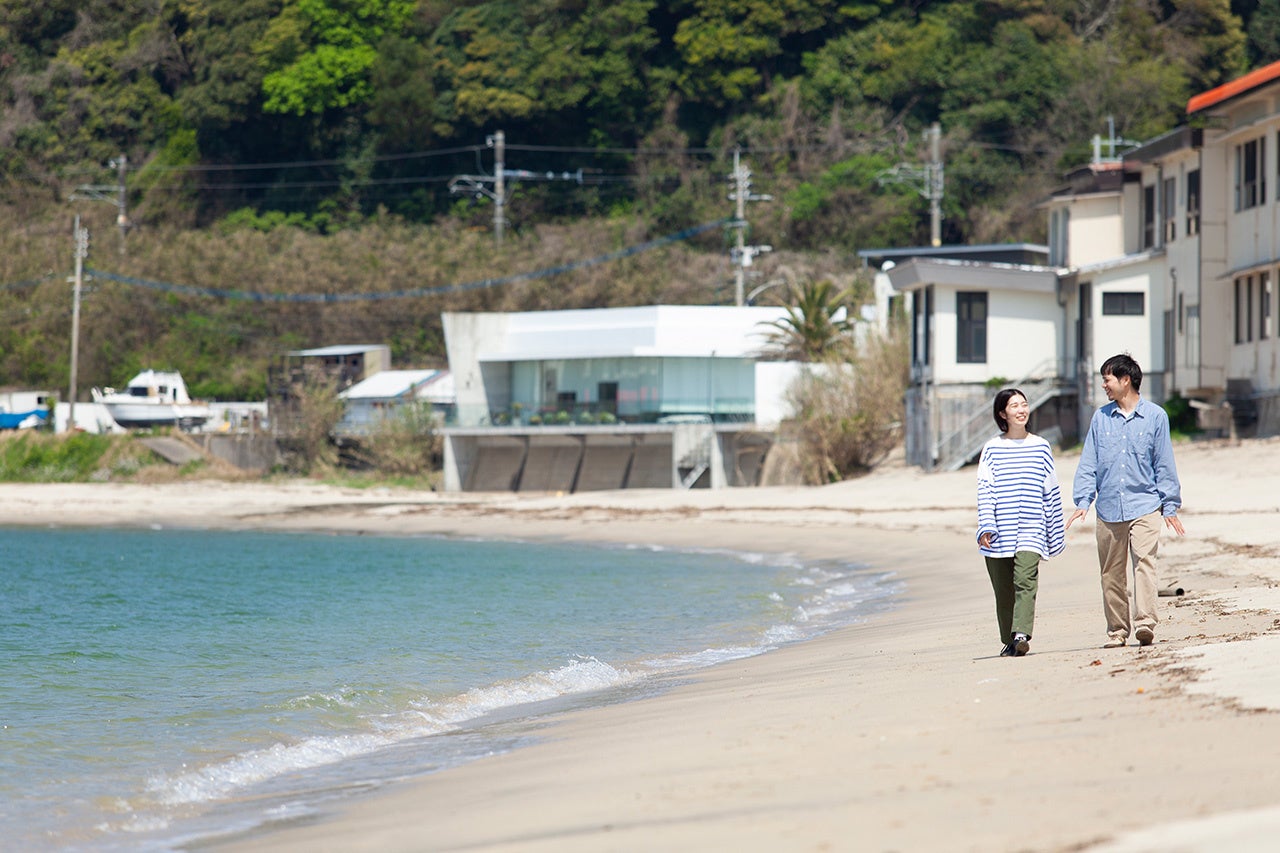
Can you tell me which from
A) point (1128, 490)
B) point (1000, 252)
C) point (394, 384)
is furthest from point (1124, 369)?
point (394, 384)

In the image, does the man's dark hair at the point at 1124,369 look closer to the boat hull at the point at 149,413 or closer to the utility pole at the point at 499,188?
the boat hull at the point at 149,413

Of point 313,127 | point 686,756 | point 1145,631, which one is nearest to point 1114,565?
point 1145,631

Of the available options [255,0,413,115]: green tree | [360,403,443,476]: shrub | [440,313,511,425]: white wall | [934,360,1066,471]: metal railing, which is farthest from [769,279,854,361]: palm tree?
[255,0,413,115]: green tree

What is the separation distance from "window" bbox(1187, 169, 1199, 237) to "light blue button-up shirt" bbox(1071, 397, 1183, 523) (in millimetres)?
24435

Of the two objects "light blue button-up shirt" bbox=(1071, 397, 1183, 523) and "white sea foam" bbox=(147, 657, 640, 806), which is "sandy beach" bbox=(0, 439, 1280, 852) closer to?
"light blue button-up shirt" bbox=(1071, 397, 1183, 523)

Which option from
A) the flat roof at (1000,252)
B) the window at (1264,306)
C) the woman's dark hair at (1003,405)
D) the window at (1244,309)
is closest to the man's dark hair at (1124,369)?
the woman's dark hair at (1003,405)

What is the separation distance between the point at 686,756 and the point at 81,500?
42.9 m

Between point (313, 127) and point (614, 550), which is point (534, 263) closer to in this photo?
point (313, 127)

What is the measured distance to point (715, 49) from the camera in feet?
225

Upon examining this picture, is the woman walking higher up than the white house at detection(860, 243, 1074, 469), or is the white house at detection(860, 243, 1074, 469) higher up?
the white house at detection(860, 243, 1074, 469)

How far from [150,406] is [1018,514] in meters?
52.1

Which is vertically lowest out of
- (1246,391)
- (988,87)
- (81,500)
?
(81,500)

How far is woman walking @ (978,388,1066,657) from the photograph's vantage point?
945 centimetres

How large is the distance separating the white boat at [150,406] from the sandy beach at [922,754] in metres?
46.7
